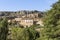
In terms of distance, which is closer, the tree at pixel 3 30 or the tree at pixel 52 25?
the tree at pixel 52 25

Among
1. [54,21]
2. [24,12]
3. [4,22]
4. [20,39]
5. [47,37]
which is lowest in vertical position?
[24,12]

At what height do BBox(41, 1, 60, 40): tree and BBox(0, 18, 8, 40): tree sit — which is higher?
BBox(41, 1, 60, 40): tree

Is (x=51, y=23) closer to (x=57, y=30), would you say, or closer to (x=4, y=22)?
(x=57, y=30)

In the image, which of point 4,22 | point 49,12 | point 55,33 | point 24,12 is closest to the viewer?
A: point 55,33

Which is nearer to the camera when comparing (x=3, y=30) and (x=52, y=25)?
(x=52, y=25)

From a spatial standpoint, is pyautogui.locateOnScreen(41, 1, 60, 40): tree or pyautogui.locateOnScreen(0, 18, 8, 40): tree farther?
pyautogui.locateOnScreen(0, 18, 8, 40): tree

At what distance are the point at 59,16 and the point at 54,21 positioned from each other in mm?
254

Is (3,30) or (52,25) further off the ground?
(52,25)

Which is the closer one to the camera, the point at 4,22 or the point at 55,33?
the point at 55,33

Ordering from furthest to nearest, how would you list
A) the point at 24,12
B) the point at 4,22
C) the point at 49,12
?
1. the point at 24,12
2. the point at 4,22
3. the point at 49,12

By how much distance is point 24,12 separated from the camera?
155 m

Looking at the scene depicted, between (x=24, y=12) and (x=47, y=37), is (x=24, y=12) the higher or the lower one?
the lower one

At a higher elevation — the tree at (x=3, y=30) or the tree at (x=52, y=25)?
the tree at (x=52, y=25)

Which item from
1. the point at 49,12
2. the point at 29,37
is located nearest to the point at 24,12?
the point at 29,37
